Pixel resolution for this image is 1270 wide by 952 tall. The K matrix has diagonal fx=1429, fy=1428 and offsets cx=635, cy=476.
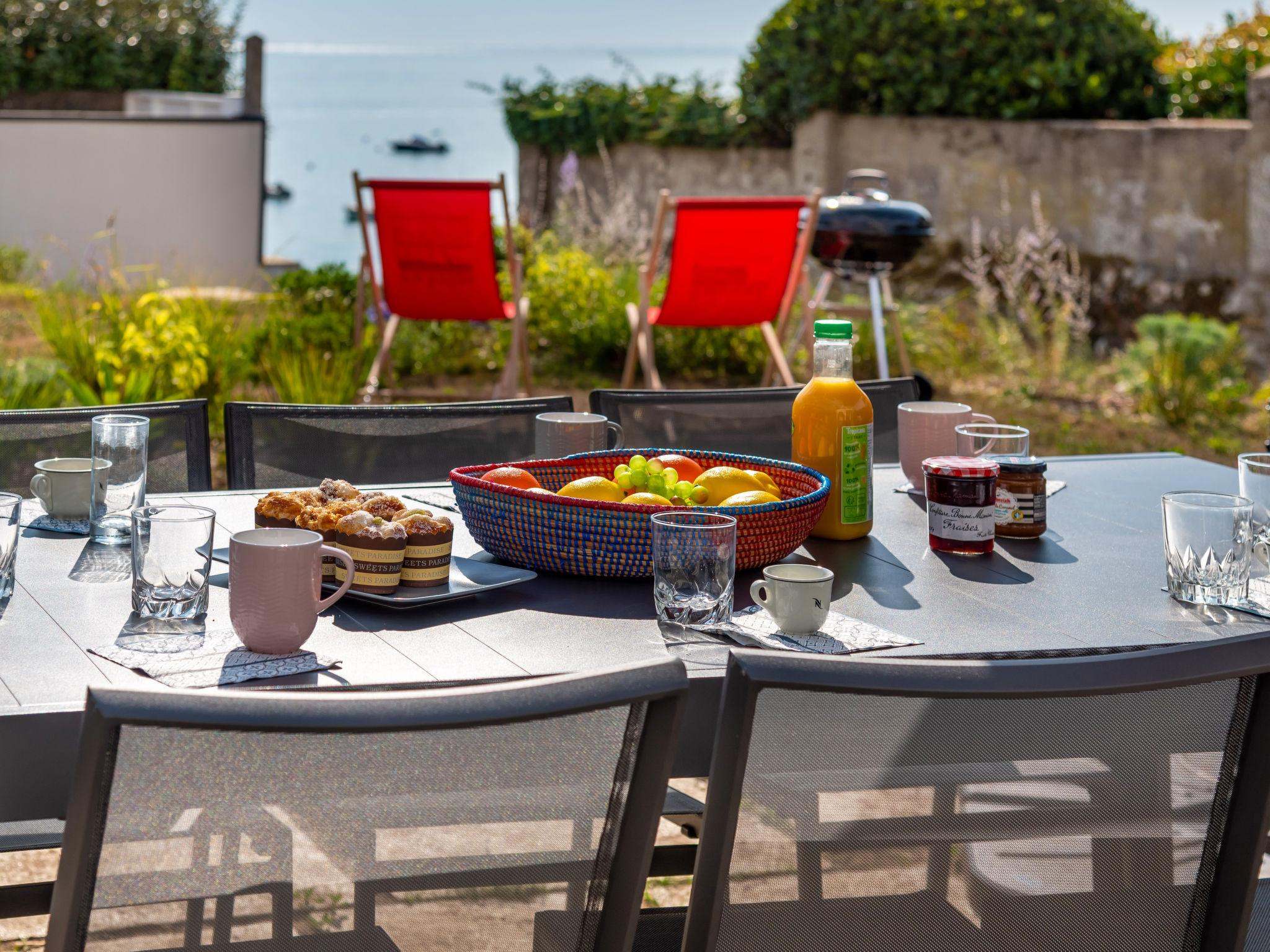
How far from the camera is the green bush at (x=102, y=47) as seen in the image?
43.1 ft

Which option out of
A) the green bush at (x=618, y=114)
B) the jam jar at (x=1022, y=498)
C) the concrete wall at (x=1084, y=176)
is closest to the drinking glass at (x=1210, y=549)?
the jam jar at (x=1022, y=498)

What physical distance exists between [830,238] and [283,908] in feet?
17.6

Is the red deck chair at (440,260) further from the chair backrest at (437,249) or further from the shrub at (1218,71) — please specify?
the shrub at (1218,71)

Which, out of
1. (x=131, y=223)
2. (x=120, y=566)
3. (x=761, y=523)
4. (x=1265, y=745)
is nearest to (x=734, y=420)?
(x=761, y=523)

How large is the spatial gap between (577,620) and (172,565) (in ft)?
1.39

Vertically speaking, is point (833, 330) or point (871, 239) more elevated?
point (871, 239)

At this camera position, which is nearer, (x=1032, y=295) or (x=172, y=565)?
(x=172, y=565)

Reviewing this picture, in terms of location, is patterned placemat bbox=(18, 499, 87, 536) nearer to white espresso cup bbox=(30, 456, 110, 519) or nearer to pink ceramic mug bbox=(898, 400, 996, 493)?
white espresso cup bbox=(30, 456, 110, 519)

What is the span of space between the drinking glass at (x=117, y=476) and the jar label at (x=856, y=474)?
3.03 ft

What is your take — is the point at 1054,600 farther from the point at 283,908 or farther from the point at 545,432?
the point at 283,908

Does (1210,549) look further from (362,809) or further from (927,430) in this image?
(362,809)

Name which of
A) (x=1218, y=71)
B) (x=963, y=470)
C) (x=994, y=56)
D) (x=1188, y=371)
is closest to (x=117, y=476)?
(x=963, y=470)

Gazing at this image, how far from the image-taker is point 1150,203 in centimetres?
743

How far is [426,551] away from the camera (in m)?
1.58
